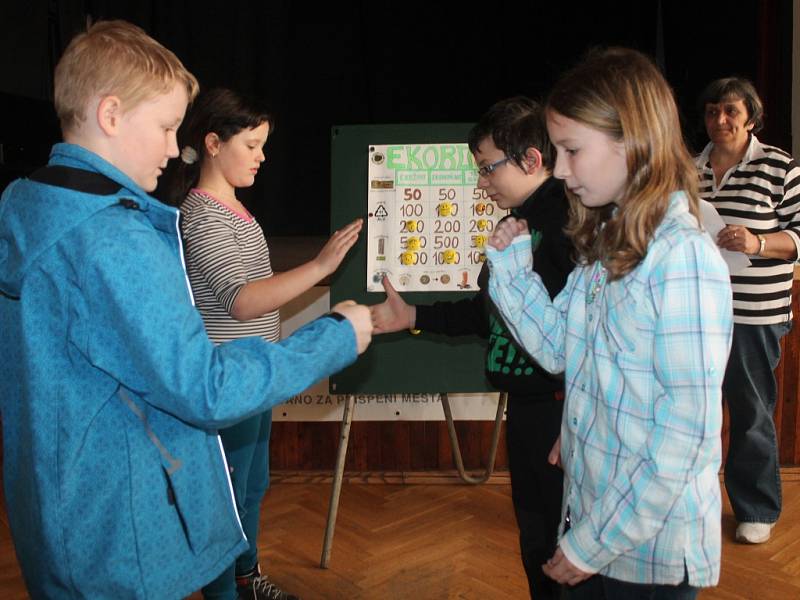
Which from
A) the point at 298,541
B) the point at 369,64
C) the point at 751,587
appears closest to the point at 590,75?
the point at 751,587

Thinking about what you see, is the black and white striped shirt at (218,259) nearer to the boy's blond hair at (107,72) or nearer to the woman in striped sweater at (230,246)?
the woman in striped sweater at (230,246)

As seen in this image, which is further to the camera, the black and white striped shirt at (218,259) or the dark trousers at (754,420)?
Result: the dark trousers at (754,420)

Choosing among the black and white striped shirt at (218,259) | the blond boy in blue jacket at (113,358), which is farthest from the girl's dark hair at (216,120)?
the blond boy in blue jacket at (113,358)

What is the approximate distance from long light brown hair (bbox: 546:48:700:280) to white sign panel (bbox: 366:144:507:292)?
151cm

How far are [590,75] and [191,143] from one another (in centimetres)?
124

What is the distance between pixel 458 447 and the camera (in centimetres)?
342

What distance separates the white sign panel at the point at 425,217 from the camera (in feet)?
8.84

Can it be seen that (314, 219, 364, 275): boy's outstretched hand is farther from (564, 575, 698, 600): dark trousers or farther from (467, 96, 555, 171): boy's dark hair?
(564, 575, 698, 600): dark trousers

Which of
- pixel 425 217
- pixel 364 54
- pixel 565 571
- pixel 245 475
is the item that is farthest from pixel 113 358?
pixel 364 54

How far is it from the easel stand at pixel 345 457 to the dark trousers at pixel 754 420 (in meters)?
0.86

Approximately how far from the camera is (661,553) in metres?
1.11

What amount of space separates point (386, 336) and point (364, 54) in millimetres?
3487

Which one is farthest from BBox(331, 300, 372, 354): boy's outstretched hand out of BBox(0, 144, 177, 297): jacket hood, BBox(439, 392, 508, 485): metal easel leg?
BBox(439, 392, 508, 485): metal easel leg

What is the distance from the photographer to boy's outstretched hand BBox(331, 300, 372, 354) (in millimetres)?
1204
